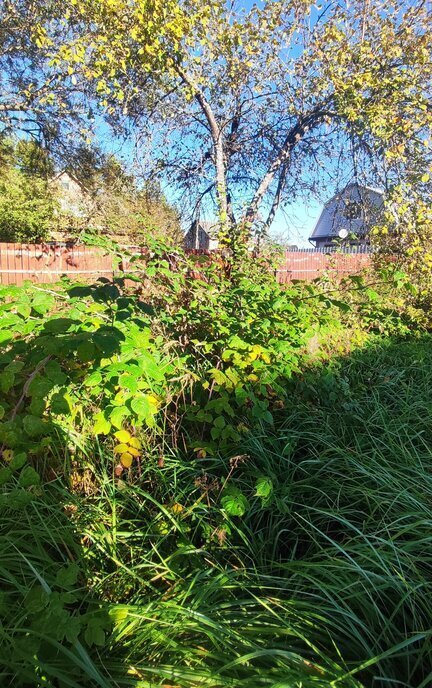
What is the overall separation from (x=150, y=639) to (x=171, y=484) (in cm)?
82

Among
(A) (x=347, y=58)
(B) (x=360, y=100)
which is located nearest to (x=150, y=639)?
(B) (x=360, y=100)

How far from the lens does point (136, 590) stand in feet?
5.39

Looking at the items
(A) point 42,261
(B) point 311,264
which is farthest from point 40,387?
(B) point 311,264

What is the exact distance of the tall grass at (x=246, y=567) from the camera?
1244 millimetres

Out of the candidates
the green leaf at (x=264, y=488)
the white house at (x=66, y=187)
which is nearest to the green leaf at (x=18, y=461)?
the green leaf at (x=264, y=488)

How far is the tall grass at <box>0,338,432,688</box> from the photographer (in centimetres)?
124

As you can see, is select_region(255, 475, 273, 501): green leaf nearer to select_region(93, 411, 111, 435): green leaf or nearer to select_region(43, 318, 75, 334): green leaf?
select_region(93, 411, 111, 435): green leaf

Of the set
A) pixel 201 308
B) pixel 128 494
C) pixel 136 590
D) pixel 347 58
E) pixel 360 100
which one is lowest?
pixel 136 590

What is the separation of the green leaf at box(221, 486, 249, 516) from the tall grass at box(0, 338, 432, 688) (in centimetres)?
7

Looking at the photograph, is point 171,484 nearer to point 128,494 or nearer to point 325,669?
point 128,494

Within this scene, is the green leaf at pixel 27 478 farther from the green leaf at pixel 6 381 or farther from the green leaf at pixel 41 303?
the green leaf at pixel 41 303

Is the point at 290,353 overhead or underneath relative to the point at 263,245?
underneath

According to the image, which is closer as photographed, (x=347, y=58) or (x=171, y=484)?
(x=171, y=484)

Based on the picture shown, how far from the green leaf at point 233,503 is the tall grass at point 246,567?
66 millimetres
